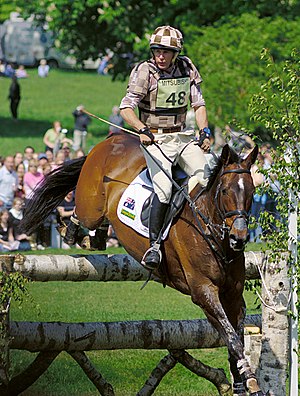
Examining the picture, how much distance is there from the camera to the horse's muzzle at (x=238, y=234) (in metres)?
8.29

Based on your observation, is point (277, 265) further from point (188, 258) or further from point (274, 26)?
point (274, 26)

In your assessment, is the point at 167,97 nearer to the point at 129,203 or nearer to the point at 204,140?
the point at 204,140

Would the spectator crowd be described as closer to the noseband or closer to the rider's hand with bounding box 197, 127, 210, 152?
the rider's hand with bounding box 197, 127, 210, 152

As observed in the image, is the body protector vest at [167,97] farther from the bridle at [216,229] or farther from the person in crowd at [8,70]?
the person in crowd at [8,70]

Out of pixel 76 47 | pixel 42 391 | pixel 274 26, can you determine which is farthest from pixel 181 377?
pixel 76 47

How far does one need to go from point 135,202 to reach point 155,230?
61cm

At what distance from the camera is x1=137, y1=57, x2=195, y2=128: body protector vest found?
31.2 feet

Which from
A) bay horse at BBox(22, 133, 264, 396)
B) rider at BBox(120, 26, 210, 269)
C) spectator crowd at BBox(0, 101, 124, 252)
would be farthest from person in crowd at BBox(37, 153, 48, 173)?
rider at BBox(120, 26, 210, 269)

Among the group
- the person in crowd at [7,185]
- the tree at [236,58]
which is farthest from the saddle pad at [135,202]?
the tree at [236,58]

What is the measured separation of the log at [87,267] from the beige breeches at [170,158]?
30.0 inches

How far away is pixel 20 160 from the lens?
69.6ft

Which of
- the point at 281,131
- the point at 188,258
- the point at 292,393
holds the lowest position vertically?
the point at 292,393

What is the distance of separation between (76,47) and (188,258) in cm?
3094

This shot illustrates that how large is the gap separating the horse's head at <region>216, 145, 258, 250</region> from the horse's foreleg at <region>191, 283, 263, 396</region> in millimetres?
547
